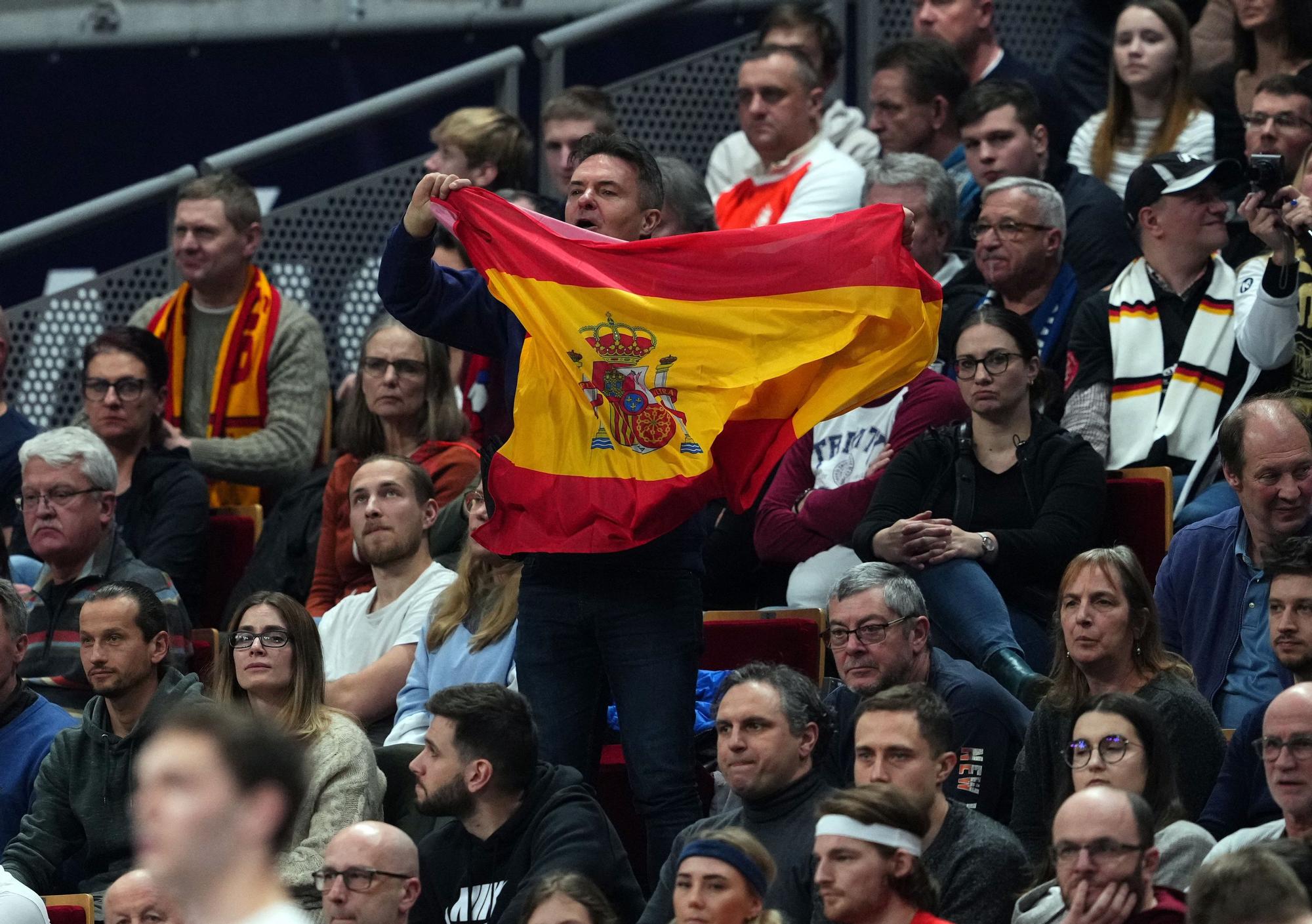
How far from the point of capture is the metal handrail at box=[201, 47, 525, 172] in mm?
9859

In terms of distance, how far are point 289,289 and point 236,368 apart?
2.83 feet

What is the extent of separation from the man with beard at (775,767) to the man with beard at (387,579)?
1640mm

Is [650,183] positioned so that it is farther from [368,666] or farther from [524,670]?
[368,666]

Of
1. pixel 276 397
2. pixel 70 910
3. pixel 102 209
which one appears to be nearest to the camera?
pixel 70 910

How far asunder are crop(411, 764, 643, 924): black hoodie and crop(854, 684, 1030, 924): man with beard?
0.70 metres

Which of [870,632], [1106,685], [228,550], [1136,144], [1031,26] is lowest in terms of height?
[1106,685]

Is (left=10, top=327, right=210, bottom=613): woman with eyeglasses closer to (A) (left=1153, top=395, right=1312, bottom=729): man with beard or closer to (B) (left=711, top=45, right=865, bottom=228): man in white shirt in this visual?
(B) (left=711, top=45, right=865, bottom=228): man in white shirt

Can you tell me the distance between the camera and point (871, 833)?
17.7ft

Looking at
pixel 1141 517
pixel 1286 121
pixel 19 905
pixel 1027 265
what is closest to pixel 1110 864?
pixel 1141 517

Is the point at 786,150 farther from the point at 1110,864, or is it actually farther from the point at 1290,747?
the point at 1110,864

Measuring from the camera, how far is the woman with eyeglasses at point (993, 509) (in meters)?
7.21

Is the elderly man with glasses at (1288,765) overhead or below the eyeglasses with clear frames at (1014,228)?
below

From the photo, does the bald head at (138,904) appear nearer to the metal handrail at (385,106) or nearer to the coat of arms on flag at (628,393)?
the coat of arms on flag at (628,393)

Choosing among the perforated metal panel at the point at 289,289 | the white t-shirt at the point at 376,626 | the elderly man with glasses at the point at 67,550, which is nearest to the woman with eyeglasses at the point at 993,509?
the white t-shirt at the point at 376,626
